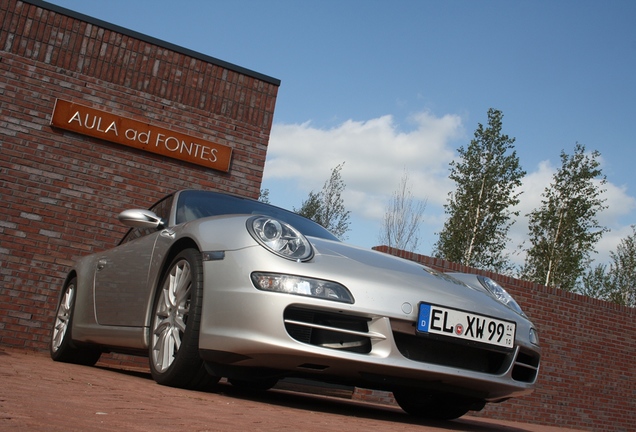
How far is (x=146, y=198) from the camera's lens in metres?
8.76

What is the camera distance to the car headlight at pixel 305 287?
3.49 meters

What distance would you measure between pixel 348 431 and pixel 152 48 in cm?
732

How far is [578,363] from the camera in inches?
414

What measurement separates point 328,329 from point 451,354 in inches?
28.6

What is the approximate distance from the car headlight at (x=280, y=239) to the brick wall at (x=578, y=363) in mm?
5672

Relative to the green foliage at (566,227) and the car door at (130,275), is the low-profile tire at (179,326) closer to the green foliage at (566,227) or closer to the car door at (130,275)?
the car door at (130,275)

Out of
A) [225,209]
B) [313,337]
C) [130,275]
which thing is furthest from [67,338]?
[313,337]

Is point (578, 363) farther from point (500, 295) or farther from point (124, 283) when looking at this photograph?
point (124, 283)

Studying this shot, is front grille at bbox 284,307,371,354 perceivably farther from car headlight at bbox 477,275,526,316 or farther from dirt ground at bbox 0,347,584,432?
car headlight at bbox 477,275,526,316

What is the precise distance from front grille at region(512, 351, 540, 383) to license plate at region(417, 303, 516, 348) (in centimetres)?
21

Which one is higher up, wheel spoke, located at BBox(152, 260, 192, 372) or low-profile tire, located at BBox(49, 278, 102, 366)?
wheel spoke, located at BBox(152, 260, 192, 372)

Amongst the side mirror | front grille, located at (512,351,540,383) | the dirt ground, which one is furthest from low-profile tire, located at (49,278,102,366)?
front grille, located at (512,351,540,383)

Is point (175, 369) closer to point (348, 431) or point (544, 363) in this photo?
point (348, 431)

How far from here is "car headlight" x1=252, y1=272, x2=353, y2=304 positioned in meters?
3.49
